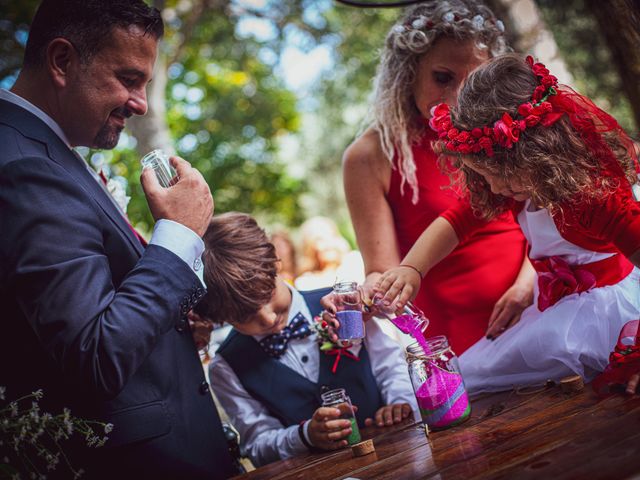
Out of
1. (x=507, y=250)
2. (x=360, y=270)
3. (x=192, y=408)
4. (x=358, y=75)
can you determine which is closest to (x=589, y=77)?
(x=358, y=75)

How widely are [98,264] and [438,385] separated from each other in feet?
3.30

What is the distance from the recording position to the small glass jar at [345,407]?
6.72 feet

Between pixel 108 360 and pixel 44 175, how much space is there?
50cm

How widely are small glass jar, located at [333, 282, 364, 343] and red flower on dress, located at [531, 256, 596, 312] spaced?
A: 0.64 meters

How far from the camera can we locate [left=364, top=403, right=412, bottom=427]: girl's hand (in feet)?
7.33

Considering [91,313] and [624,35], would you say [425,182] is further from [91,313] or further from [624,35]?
[91,313]

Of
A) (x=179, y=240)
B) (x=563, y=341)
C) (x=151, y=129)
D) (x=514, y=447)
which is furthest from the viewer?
(x=151, y=129)

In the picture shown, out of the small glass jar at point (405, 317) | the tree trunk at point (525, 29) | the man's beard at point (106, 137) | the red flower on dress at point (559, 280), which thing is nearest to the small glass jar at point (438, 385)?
the small glass jar at point (405, 317)

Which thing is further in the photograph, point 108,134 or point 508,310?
point 508,310

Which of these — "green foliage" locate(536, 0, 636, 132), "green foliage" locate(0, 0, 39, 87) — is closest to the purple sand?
"green foliage" locate(0, 0, 39, 87)

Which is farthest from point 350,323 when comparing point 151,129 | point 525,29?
point 151,129

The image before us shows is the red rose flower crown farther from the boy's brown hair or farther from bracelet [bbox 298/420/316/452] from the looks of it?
bracelet [bbox 298/420/316/452]

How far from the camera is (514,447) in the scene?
143cm

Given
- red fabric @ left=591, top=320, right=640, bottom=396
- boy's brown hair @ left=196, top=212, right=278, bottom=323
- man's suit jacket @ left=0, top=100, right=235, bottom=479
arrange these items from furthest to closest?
boy's brown hair @ left=196, top=212, right=278, bottom=323 < red fabric @ left=591, top=320, right=640, bottom=396 < man's suit jacket @ left=0, top=100, right=235, bottom=479
